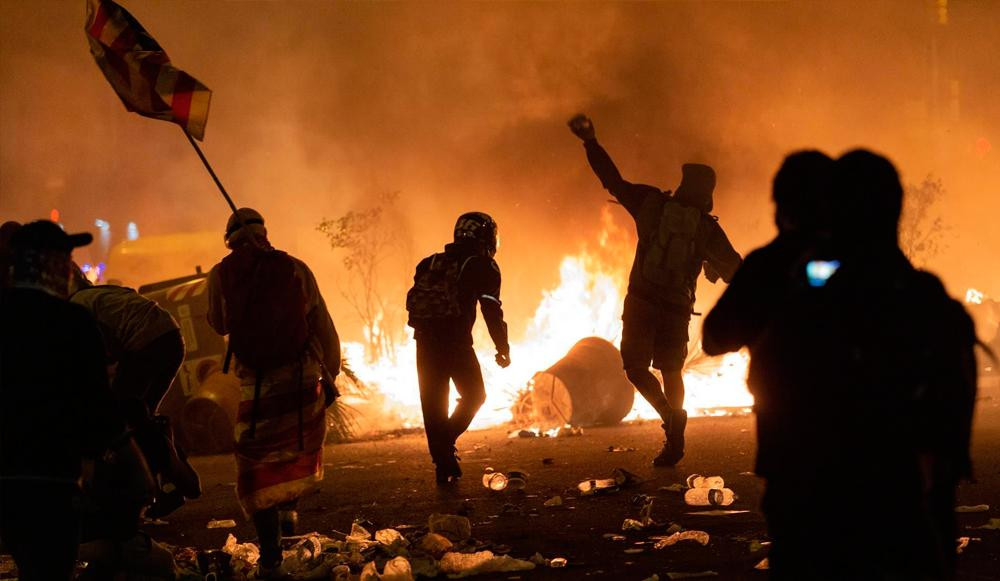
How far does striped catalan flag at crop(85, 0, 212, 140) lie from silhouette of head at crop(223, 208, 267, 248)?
67 centimetres

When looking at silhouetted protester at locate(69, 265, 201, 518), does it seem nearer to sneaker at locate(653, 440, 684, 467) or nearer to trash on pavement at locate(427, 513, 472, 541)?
trash on pavement at locate(427, 513, 472, 541)

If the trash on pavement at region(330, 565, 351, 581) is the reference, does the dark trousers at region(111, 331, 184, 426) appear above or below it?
above

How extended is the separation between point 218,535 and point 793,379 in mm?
3894

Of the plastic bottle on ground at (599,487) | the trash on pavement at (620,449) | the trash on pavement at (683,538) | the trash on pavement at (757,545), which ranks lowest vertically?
the trash on pavement at (757,545)

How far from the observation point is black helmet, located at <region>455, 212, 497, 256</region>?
7.13 m

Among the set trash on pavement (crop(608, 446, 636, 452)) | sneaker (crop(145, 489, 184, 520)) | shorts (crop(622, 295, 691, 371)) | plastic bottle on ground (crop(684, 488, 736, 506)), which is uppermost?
shorts (crop(622, 295, 691, 371))

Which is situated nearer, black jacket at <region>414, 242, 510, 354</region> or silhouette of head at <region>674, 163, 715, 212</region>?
black jacket at <region>414, 242, 510, 354</region>

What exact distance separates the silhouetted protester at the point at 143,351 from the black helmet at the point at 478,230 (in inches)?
128

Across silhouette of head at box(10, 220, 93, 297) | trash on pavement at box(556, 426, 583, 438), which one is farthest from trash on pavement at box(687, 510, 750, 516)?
trash on pavement at box(556, 426, 583, 438)

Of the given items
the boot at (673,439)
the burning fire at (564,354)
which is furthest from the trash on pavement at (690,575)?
the burning fire at (564,354)

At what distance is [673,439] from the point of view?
23.8 ft

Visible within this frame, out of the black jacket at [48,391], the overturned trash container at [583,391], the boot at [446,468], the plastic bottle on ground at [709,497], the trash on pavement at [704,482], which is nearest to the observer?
the black jacket at [48,391]

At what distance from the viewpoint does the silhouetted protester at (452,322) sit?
279 inches

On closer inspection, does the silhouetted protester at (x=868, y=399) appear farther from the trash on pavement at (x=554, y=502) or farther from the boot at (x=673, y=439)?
the boot at (x=673, y=439)
